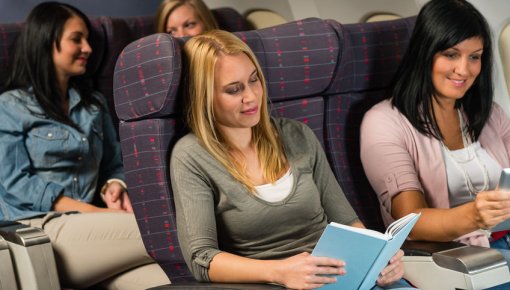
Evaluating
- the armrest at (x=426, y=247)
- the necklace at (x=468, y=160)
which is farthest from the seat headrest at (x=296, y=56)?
the armrest at (x=426, y=247)

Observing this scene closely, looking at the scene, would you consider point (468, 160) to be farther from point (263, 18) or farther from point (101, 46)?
point (263, 18)

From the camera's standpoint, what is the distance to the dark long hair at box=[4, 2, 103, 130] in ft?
9.89

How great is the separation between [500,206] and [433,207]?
0.39 meters

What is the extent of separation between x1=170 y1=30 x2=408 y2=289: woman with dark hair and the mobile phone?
313 mm

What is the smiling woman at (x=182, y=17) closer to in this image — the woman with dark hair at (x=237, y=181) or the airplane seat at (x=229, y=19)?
the airplane seat at (x=229, y=19)

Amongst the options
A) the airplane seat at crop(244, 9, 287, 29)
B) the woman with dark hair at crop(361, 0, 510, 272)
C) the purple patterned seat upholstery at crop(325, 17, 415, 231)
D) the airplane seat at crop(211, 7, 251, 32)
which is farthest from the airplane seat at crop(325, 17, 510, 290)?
the airplane seat at crop(244, 9, 287, 29)

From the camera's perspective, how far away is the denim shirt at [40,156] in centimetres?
290

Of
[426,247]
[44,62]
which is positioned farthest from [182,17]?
[426,247]

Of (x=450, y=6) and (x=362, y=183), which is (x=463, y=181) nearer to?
(x=362, y=183)

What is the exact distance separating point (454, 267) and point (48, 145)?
5.13 ft

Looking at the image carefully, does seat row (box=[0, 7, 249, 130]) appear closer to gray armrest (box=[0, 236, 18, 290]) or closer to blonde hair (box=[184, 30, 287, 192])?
gray armrest (box=[0, 236, 18, 290])

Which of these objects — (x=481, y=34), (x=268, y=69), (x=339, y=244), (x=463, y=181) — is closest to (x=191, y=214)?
(x=339, y=244)

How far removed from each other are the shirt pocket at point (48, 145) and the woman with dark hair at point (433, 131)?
114 cm

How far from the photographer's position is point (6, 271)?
230cm
